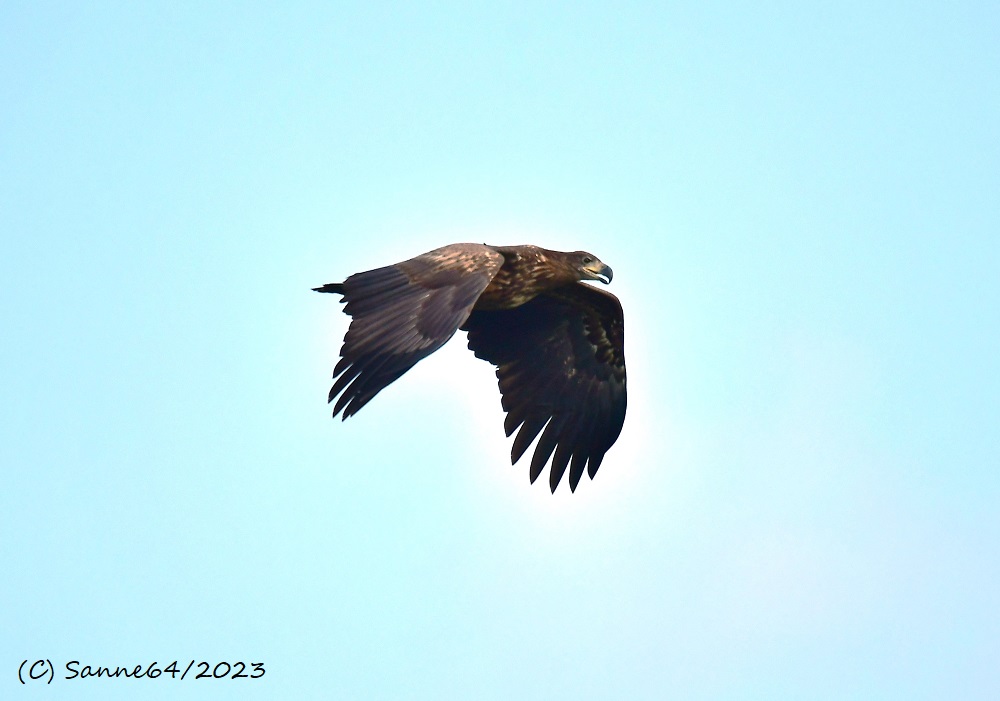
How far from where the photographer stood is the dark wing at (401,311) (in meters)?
11.0

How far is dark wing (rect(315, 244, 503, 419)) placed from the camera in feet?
36.1

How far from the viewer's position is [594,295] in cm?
1412

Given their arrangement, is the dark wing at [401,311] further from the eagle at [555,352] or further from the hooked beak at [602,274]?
the hooked beak at [602,274]

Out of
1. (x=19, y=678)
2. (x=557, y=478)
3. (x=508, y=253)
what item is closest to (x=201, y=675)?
(x=19, y=678)

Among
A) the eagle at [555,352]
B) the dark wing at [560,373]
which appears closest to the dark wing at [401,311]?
the eagle at [555,352]

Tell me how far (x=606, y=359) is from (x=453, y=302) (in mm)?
3405

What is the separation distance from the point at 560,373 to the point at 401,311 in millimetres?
3392

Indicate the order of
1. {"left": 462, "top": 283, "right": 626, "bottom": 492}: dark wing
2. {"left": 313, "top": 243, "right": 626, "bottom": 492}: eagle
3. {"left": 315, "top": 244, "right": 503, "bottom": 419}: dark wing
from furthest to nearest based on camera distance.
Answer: {"left": 462, "top": 283, "right": 626, "bottom": 492}: dark wing → {"left": 313, "top": 243, "right": 626, "bottom": 492}: eagle → {"left": 315, "top": 244, "right": 503, "bottom": 419}: dark wing

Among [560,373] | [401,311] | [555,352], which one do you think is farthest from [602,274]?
[401,311]

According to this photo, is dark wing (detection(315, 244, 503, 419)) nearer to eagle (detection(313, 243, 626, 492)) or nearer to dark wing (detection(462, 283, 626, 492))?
eagle (detection(313, 243, 626, 492))

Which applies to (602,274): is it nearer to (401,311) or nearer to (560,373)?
(560,373)

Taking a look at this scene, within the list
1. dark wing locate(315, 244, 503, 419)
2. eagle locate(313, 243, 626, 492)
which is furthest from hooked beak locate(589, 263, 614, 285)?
dark wing locate(315, 244, 503, 419)

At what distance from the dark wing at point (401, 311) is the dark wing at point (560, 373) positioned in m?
2.12

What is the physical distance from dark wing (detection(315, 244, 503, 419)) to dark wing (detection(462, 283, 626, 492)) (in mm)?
2116
